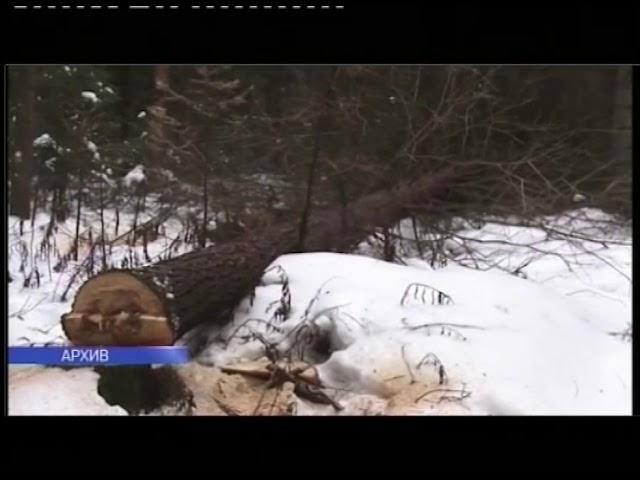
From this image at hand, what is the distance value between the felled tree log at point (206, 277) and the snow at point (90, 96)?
2.52 ft

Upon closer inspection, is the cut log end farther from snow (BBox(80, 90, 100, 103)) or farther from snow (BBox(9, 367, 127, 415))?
snow (BBox(80, 90, 100, 103))

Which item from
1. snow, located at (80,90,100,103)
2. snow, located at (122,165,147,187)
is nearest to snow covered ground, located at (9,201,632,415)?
snow, located at (122,165,147,187)

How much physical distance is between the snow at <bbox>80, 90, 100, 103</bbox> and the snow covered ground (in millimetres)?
507

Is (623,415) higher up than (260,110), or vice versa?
(260,110)

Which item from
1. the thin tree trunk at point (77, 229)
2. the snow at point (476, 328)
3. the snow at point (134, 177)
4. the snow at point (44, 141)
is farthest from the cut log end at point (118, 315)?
the snow at point (44, 141)

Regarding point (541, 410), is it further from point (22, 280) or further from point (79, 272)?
point (22, 280)

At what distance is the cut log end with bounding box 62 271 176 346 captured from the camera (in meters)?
3.71

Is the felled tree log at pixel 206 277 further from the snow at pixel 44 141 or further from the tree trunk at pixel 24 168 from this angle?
the snow at pixel 44 141

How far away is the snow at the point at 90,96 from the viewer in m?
3.71

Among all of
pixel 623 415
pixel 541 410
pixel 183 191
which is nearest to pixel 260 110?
pixel 183 191

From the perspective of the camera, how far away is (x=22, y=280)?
378 cm
